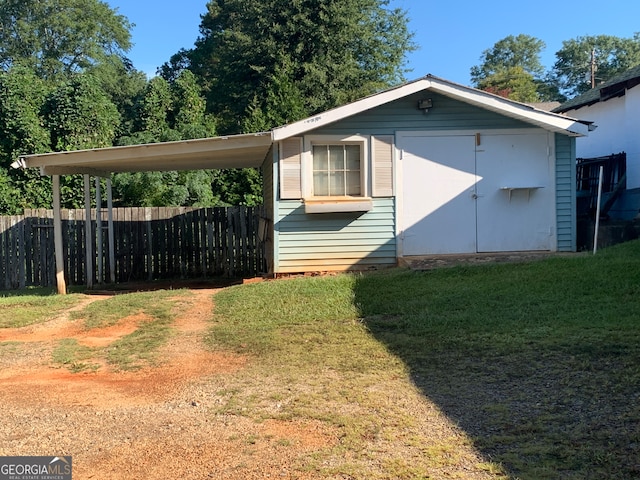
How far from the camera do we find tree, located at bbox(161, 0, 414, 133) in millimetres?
25500

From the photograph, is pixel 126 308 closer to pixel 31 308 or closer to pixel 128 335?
pixel 128 335

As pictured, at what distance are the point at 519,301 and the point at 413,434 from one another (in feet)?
13.5

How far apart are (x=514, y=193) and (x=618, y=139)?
4853mm

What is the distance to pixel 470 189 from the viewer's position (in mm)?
10750

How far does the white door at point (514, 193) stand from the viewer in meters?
10.8

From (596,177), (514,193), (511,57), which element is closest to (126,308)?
(514,193)

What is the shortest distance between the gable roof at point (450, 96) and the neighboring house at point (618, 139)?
10.0ft

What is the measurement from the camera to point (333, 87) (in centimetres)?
2605

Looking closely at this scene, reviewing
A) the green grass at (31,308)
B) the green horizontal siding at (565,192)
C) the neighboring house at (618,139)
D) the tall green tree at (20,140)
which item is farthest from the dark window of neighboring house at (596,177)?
the tall green tree at (20,140)

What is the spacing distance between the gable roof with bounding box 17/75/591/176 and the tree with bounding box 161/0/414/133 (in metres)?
13.7

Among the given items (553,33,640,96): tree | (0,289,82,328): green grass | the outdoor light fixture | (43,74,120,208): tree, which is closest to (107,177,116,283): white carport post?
(0,289,82,328): green grass

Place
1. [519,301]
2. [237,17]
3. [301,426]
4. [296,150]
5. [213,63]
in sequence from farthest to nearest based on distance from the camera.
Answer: [213,63], [237,17], [296,150], [519,301], [301,426]

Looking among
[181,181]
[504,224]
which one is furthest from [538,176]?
[181,181]

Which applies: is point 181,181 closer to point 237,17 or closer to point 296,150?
point 296,150
